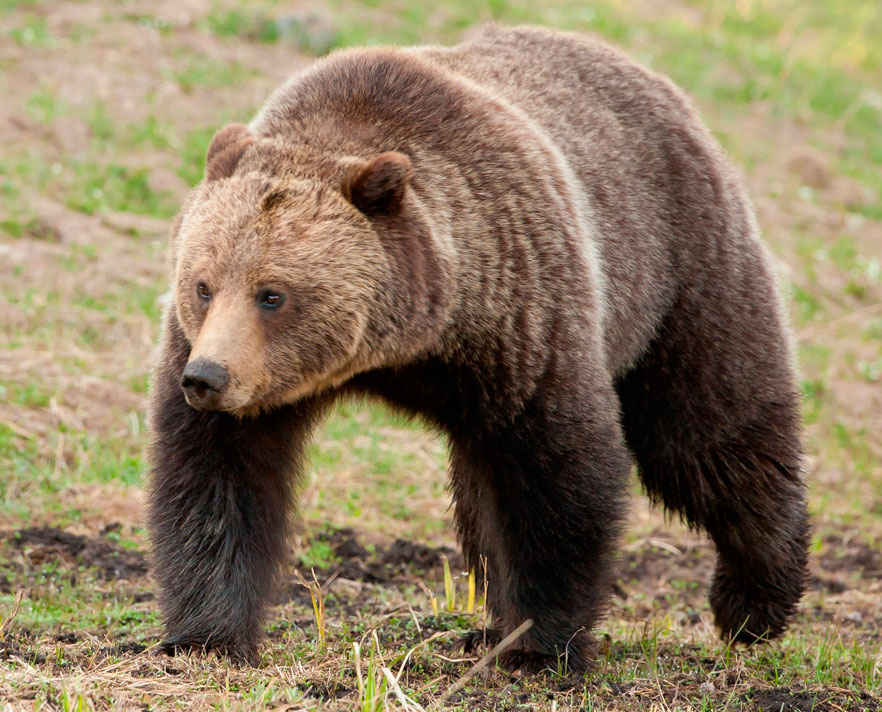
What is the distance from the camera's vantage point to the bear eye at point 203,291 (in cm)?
432

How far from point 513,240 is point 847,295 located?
8108 millimetres

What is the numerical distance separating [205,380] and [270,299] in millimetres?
407

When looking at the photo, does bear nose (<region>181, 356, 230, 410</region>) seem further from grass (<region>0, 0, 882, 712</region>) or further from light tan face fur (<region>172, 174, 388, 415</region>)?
grass (<region>0, 0, 882, 712</region>)

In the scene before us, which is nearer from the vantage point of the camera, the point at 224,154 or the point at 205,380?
the point at 205,380

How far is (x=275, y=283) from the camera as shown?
4.26 m

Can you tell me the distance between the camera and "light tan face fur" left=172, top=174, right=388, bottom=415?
4.22 metres

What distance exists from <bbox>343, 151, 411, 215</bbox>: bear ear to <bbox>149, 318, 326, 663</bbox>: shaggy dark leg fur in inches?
33.9

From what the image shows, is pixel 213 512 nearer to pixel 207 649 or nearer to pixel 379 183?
pixel 207 649

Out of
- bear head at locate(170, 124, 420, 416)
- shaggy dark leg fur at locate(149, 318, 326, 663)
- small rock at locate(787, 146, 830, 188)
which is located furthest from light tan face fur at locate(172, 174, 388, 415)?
small rock at locate(787, 146, 830, 188)

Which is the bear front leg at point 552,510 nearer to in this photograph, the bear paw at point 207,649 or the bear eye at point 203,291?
the bear paw at point 207,649

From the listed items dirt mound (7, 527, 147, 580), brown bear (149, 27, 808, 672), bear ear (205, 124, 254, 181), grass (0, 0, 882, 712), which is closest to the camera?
brown bear (149, 27, 808, 672)

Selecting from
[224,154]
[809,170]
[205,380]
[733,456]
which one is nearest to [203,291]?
[205,380]

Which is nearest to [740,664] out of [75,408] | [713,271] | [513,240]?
[713,271]

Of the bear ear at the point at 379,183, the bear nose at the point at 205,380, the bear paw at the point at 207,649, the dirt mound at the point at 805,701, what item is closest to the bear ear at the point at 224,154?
the bear ear at the point at 379,183
